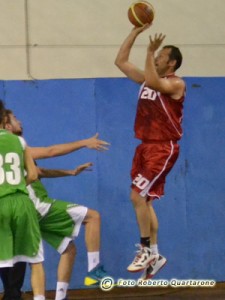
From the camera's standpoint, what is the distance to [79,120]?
10.7 meters

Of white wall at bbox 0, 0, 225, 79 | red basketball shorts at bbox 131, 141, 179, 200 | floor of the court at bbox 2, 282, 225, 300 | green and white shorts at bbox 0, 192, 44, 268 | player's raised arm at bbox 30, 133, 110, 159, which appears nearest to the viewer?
green and white shorts at bbox 0, 192, 44, 268

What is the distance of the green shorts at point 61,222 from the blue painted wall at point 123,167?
4.65 ft

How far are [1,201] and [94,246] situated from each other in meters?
1.55

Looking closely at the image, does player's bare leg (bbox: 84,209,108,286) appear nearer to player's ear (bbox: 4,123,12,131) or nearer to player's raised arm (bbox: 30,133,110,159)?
player's raised arm (bbox: 30,133,110,159)

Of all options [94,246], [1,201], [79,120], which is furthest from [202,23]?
[1,201]

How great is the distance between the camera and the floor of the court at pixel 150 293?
1038 centimetres

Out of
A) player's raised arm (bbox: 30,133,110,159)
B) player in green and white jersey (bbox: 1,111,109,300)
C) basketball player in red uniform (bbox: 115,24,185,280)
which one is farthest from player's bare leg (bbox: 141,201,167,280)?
player's raised arm (bbox: 30,133,110,159)

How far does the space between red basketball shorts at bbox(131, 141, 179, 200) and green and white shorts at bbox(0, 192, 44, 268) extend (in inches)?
54.3

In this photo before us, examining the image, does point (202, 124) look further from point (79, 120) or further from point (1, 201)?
point (1, 201)

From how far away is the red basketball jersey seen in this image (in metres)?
8.97

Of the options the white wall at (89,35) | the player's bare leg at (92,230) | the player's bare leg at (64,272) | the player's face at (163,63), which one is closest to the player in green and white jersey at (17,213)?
the player's bare leg at (64,272)

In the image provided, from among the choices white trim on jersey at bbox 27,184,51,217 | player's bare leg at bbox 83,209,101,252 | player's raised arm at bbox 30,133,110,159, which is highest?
player's raised arm at bbox 30,133,110,159

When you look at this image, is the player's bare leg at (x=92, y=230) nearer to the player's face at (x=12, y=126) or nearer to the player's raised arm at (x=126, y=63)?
the player's face at (x=12, y=126)

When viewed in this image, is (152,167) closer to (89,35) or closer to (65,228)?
(65,228)
